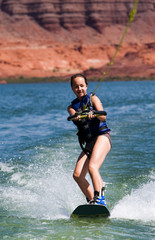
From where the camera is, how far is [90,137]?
519 cm

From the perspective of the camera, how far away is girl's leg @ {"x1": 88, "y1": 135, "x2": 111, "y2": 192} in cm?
502

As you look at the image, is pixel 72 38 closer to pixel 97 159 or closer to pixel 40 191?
pixel 40 191

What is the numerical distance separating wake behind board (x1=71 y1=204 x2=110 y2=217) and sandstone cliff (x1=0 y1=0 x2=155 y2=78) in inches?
3438

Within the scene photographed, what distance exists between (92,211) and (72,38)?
115853 mm

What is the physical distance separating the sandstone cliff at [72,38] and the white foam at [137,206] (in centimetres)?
8628

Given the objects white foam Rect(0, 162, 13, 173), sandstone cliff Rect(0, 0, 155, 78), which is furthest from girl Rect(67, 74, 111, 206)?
sandstone cliff Rect(0, 0, 155, 78)

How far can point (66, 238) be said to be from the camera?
179 inches

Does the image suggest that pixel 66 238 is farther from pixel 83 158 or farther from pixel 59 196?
pixel 59 196

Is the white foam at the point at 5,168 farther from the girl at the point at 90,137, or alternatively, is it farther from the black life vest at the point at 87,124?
the black life vest at the point at 87,124

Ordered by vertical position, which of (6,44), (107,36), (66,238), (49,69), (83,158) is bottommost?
(66,238)

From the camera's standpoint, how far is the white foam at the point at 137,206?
5.31 meters

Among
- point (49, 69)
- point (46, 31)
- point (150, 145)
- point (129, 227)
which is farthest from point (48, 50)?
point (129, 227)

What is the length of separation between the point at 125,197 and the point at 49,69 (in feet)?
294

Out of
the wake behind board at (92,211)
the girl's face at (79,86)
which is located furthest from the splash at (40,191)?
the girl's face at (79,86)
